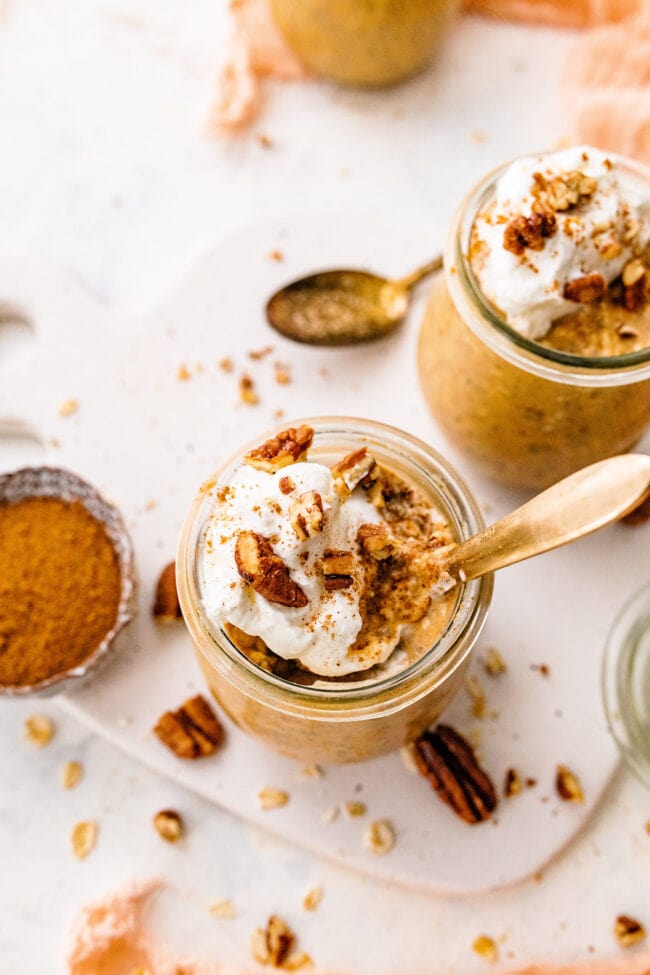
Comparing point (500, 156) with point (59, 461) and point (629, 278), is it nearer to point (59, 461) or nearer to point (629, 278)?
point (629, 278)

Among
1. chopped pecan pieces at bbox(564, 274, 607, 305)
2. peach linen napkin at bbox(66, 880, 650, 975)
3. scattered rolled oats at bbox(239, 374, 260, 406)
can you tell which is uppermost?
chopped pecan pieces at bbox(564, 274, 607, 305)

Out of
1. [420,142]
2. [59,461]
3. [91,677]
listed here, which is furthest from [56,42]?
[91,677]

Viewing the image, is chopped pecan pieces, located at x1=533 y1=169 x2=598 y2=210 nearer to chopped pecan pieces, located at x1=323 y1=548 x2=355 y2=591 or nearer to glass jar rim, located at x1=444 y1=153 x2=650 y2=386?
glass jar rim, located at x1=444 y1=153 x2=650 y2=386

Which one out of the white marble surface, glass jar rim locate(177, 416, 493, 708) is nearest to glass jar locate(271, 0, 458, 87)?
the white marble surface

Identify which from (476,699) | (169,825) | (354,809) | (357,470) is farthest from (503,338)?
(169,825)

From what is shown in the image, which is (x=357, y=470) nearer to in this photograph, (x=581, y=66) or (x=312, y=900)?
(x=312, y=900)

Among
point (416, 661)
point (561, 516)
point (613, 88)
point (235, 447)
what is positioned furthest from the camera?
point (613, 88)

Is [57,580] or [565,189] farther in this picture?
[57,580]
